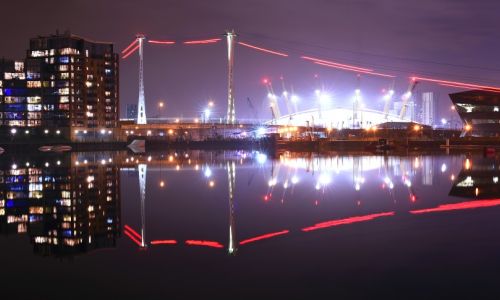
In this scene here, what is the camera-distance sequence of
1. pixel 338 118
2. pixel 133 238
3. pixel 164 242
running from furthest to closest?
pixel 338 118 → pixel 133 238 → pixel 164 242

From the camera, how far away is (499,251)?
33.7 feet

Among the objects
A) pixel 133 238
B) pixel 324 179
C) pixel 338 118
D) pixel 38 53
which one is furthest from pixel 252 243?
pixel 338 118

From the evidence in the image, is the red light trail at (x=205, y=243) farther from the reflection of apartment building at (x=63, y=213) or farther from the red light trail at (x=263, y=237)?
the reflection of apartment building at (x=63, y=213)

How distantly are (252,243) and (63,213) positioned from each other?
688 cm

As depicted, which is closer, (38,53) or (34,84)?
(34,84)

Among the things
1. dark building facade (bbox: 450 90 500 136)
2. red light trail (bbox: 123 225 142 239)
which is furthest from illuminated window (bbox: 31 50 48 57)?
red light trail (bbox: 123 225 142 239)

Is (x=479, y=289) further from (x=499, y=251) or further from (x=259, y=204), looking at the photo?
(x=259, y=204)

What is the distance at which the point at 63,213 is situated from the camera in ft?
51.4

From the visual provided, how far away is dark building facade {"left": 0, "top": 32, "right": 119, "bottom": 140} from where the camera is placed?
103125mm

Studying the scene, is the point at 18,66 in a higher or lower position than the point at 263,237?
higher

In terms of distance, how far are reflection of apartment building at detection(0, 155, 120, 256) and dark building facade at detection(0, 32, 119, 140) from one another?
82.0 metres

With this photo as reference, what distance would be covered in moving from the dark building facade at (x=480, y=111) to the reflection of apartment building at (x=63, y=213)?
84449 mm

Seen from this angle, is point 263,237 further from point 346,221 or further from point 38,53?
point 38,53

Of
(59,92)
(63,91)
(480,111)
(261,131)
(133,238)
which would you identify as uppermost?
(63,91)
